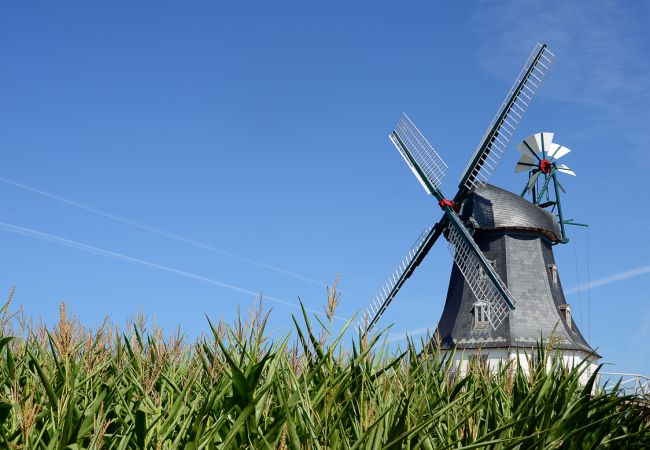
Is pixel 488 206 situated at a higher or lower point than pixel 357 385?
higher

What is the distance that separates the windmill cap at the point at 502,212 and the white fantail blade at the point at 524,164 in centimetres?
275

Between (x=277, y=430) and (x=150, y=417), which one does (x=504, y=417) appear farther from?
(x=150, y=417)

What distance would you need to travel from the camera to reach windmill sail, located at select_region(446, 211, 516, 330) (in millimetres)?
25781

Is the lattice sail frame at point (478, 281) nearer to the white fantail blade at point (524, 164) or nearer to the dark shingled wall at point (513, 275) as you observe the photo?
the dark shingled wall at point (513, 275)

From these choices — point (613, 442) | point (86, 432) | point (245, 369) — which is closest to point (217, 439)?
point (245, 369)

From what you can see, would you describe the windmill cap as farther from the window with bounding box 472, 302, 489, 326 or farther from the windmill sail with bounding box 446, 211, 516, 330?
the window with bounding box 472, 302, 489, 326

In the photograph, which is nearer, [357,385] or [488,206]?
[357,385]

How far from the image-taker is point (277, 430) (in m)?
3.63

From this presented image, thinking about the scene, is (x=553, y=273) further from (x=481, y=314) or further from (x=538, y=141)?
(x=538, y=141)

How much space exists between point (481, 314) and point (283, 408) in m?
24.6

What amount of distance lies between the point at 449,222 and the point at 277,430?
25.3m

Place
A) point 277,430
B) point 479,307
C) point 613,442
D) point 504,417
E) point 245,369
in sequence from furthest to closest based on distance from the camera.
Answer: point 479,307 → point 613,442 → point 504,417 → point 245,369 → point 277,430

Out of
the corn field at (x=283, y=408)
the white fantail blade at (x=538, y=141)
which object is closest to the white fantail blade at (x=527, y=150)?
the white fantail blade at (x=538, y=141)

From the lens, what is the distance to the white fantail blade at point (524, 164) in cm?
3161
